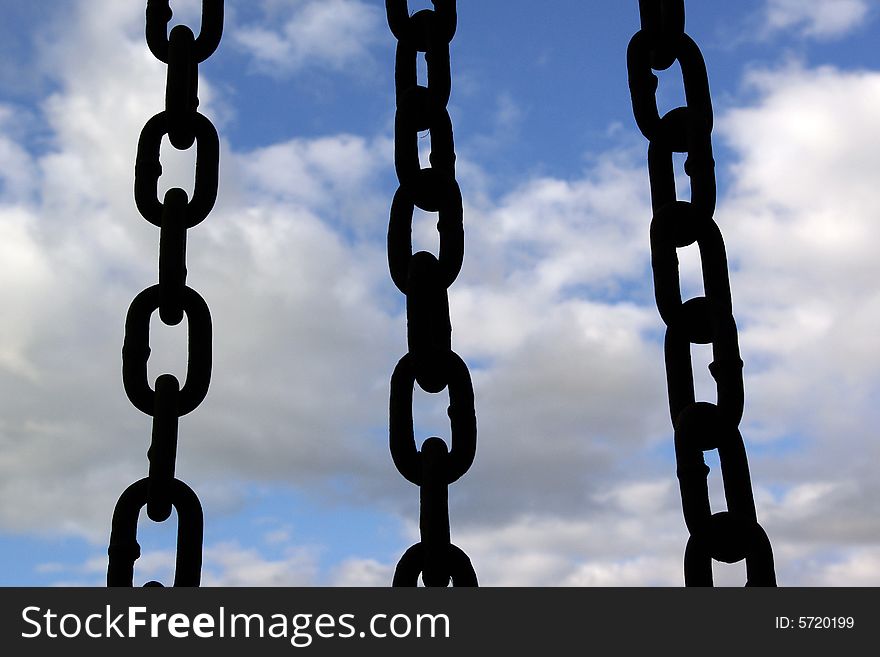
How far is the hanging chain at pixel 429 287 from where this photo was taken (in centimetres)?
203

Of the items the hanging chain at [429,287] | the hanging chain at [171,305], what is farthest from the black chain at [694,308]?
the hanging chain at [171,305]

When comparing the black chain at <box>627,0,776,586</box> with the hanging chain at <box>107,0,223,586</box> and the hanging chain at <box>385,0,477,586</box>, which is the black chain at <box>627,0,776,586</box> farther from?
the hanging chain at <box>107,0,223,586</box>

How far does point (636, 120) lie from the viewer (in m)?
2.34

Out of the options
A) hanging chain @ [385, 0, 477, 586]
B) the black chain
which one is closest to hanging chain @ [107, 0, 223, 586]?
hanging chain @ [385, 0, 477, 586]

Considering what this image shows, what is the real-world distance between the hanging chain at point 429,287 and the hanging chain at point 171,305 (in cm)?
44

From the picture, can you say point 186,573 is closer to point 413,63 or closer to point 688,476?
point 688,476

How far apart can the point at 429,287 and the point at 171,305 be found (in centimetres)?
55

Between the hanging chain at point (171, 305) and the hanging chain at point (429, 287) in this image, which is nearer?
the hanging chain at point (429, 287)

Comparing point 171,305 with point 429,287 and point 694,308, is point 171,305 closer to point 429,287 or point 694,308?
point 429,287

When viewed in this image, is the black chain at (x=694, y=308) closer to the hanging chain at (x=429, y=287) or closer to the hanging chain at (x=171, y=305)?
the hanging chain at (x=429, y=287)

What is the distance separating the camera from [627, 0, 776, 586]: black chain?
2.07 metres

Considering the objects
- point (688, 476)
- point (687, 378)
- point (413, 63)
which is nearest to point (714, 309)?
point (687, 378)

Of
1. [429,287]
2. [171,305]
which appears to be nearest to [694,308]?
[429,287]
